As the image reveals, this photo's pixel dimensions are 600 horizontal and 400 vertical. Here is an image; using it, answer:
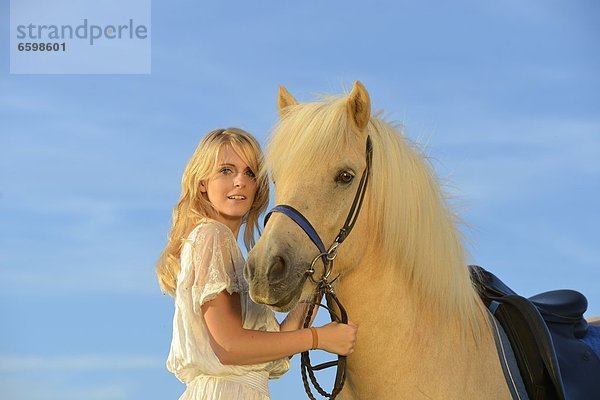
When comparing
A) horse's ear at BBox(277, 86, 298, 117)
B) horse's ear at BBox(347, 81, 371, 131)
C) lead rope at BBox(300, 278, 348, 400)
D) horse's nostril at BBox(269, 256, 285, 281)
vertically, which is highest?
horse's ear at BBox(277, 86, 298, 117)

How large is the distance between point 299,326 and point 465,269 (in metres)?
0.89

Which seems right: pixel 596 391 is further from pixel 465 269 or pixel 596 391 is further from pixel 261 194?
pixel 261 194

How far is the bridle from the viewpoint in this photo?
11.2ft

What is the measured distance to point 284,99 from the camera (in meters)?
4.14

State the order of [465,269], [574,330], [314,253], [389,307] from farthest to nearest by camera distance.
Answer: [574,330]
[465,269]
[389,307]
[314,253]

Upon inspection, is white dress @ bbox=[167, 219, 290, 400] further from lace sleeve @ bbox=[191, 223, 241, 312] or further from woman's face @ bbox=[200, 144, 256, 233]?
woman's face @ bbox=[200, 144, 256, 233]

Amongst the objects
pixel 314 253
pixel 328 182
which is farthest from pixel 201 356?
pixel 328 182

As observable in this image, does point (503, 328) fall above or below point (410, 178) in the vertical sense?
below

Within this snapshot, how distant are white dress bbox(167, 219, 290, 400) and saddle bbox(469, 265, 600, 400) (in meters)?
1.20

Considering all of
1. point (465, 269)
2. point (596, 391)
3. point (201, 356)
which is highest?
point (465, 269)

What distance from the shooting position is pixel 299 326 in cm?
394

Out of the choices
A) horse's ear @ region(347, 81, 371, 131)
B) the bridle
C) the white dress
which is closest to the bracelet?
the bridle

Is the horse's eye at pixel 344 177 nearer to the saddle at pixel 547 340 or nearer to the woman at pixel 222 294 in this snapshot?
the woman at pixel 222 294

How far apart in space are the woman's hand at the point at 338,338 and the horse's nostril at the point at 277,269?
1.46ft
